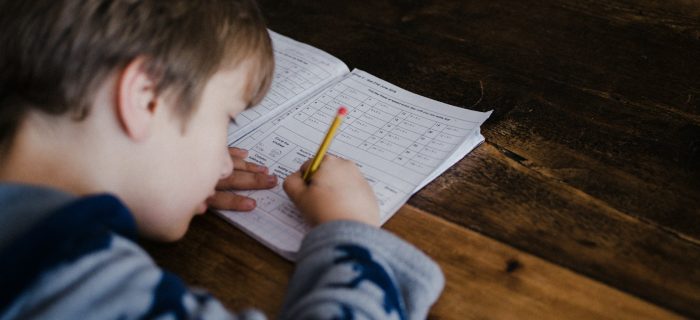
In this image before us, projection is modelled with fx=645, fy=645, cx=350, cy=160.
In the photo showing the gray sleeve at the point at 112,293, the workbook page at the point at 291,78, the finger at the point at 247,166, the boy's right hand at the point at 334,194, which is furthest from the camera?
the workbook page at the point at 291,78

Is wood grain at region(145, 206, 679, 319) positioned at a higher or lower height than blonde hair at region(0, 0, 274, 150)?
lower

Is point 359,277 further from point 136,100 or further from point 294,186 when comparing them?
point 136,100

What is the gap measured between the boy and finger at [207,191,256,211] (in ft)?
0.11

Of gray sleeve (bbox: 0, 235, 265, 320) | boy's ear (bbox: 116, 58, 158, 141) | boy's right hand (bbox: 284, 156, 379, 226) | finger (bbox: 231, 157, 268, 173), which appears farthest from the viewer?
finger (bbox: 231, 157, 268, 173)

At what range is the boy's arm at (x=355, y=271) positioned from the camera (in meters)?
0.64

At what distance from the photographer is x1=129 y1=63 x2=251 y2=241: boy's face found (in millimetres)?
722

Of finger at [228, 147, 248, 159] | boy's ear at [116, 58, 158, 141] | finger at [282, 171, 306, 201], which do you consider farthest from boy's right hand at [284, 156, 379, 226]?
boy's ear at [116, 58, 158, 141]

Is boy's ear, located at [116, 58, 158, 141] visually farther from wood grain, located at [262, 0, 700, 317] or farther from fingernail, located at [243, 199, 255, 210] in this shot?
wood grain, located at [262, 0, 700, 317]

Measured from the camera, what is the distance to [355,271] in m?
0.67

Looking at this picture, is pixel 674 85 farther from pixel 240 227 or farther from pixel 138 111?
pixel 138 111

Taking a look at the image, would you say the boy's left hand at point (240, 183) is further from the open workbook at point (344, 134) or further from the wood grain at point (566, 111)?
the wood grain at point (566, 111)

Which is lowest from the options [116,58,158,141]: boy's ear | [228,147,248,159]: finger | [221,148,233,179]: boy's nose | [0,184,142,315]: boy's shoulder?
[228,147,248,159]: finger

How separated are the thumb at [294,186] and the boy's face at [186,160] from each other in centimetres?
9

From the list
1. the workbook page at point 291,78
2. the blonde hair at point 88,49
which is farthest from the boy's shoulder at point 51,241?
the workbook page at point 291,78
